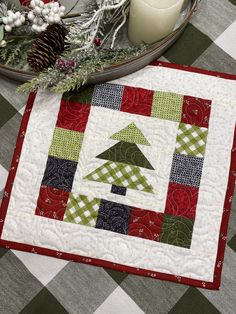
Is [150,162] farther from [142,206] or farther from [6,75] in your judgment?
[6,75]

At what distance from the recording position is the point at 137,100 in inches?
32.0

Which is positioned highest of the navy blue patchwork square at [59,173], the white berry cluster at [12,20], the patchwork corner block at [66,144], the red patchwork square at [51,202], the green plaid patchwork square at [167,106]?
the white berry cluster at [12,20]

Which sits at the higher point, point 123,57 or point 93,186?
point 123,57

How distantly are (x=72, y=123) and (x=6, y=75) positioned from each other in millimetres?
151

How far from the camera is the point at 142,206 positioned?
2.58 ft

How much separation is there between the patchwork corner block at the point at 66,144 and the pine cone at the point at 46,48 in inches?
4.9

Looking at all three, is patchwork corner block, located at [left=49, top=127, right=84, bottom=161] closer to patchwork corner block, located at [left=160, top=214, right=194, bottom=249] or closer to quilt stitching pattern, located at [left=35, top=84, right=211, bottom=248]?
quilt stitching pattern, located at [left=35, top=84, right=211, bottom=248]

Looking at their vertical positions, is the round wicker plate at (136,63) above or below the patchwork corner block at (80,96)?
above

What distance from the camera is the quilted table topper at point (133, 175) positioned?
779 mm

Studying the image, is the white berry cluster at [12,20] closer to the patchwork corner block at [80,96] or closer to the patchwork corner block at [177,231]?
the patchwork corner block at [80,96]

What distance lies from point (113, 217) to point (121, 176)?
0.08 meters

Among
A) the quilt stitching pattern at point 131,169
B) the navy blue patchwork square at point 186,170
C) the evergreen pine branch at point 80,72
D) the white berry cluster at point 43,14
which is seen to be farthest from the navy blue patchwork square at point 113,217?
the white berry cluster at point 43,14

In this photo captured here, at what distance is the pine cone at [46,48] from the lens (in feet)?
2.47

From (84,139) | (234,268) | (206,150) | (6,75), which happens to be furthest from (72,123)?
(234,268)
